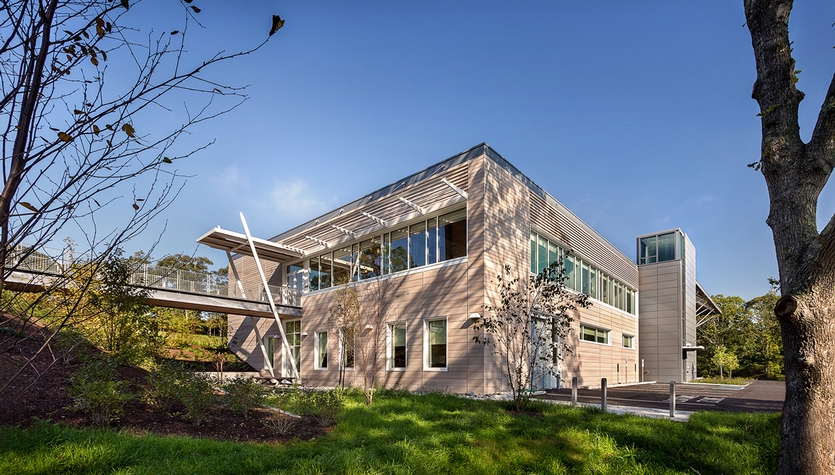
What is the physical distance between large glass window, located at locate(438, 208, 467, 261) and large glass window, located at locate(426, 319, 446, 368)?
2.18 metres

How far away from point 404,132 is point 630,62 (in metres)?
5.83

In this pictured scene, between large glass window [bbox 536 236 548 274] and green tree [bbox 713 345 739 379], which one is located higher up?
large glass window [bbox 536 236 548 274]

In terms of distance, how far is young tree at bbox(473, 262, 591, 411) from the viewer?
10359 millimetres

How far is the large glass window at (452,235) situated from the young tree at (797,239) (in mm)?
9372

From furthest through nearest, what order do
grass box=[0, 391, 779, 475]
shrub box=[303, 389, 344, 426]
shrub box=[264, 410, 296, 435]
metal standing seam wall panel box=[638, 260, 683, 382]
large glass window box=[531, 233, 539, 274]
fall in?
metal standing seam wall panel box=[638, 260, 683, 382] < large glass window box=[531, 233, 539, 274] < shrub box=[303, 389, 344, 426] < shrub box=[264, 410, 296, 435] < grass box=[0, 391, 779, 475]

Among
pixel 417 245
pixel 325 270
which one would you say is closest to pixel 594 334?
pixel 417 245

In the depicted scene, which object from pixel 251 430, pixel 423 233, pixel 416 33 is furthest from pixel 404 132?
pixel 251 430

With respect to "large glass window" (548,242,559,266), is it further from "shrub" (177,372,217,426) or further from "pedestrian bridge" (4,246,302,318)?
"shrub" (177,372,217,426)

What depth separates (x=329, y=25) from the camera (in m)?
4.04

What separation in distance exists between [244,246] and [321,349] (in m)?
5.66

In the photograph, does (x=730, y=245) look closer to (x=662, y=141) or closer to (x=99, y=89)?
(x=662, y=141)

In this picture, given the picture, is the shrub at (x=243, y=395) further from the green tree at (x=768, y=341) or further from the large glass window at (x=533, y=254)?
the green tree at (x=768, y=341)

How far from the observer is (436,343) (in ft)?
49.6

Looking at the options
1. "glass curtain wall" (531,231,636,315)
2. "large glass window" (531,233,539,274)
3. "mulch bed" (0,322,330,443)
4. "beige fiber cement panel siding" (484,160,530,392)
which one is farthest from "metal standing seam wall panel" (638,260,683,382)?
"mulch bed" (0,322,330,443)
